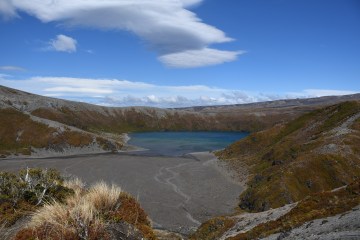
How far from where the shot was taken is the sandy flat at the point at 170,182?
129ft

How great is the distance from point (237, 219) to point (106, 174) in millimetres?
43090

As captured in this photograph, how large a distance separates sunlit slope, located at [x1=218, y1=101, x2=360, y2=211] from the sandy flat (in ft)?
14.9

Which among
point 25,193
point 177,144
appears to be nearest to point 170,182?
point 25,193

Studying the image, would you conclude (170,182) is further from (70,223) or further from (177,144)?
(177,144)

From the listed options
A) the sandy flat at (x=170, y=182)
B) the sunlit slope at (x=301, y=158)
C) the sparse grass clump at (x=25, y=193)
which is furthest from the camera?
the sunlit slope at (x=301, y=158)

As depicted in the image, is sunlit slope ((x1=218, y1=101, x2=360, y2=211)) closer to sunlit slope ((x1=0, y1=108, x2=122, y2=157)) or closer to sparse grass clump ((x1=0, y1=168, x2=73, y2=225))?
sparse grass clump ((x1=0, y1=168, x2=73, y2=225))

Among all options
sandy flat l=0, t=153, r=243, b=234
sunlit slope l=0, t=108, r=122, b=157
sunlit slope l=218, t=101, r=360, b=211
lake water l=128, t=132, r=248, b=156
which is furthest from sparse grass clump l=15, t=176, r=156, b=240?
sunlit slope l=0, t=108, r=122, b=157

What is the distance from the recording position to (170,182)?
185ft

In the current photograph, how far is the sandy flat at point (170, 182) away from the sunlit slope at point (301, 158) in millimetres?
4532

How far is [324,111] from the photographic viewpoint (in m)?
81.1

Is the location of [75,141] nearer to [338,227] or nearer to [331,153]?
[331,153]

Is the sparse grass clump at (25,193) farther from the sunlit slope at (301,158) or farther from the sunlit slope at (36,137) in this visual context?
the sunlit slope at (36,137)

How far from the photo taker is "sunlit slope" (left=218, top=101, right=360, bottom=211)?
136ft

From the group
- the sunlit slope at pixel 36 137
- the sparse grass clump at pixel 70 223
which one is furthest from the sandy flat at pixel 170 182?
the sunlit slope at pixel 36 137
